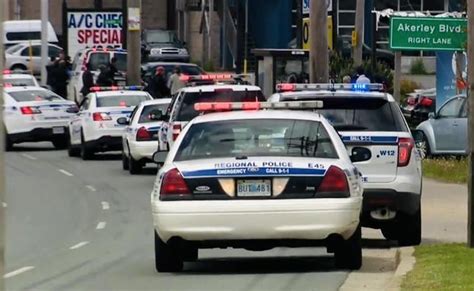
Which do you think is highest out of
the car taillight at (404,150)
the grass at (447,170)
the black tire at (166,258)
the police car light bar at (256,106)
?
the police car light bar at (256,106)

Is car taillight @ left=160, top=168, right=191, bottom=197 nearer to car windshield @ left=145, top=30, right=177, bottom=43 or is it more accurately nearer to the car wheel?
the car wheel

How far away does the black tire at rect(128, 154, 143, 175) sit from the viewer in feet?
86.8

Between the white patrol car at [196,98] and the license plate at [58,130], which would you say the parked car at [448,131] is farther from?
the license plate at [58,130]

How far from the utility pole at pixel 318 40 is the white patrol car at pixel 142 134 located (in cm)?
308

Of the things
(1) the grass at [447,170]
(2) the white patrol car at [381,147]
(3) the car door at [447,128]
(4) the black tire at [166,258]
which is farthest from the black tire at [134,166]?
(4) the black tire at [166,258]

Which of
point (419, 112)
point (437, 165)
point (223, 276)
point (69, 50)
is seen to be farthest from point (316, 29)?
point (69, 50)

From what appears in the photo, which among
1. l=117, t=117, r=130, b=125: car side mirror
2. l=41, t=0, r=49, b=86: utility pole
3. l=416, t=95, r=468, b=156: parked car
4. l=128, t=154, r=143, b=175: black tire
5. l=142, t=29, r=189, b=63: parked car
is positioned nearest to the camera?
l=128, t=154, r=143, b=175: black tire

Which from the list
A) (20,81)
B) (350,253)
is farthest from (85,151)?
(350,253)

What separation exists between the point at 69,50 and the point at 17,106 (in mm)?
14955

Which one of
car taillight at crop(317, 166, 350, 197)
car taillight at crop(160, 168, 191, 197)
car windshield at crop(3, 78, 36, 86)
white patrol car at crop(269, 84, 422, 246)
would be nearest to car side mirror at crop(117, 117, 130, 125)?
car windshield at crop(3, 78, 36, 86)

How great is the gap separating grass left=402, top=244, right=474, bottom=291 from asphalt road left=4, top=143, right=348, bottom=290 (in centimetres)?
70

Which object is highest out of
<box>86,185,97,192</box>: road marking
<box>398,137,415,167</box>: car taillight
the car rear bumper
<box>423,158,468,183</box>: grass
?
<box>398,137,415,167</box>: car taillight

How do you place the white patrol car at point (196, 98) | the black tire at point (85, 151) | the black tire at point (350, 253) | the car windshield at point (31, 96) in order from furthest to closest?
the car windshield at point (31, 96), the black tire at point (85, 151), the white patrol car at point (196, 98), the black tire at point (350, 253)

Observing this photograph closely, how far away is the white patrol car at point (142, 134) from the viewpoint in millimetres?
26141
